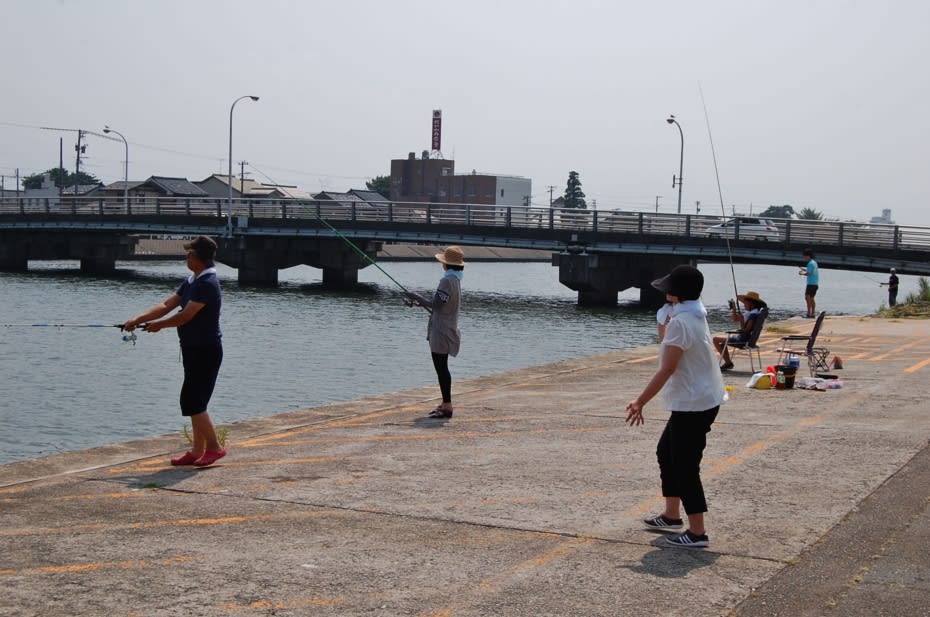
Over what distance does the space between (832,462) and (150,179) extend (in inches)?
4687

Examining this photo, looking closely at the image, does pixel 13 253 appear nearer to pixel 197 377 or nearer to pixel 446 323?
pixel 446 323

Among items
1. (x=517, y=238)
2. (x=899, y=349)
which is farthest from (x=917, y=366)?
(x=517, y=238)

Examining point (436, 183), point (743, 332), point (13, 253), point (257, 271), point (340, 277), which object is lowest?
point (340, 277)

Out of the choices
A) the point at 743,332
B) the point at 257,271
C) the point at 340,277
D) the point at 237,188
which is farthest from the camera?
the point at 237,188

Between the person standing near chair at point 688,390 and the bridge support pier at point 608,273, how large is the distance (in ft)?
143

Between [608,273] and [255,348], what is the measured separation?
81.1ft

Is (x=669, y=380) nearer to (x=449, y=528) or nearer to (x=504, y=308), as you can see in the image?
(x=449, y=528)

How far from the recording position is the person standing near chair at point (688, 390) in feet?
22.6

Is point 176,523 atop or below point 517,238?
below

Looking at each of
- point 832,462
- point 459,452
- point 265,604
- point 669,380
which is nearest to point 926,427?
point 832,462

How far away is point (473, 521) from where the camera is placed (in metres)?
7.47

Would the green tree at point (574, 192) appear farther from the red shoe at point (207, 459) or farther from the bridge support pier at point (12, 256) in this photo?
the red shoe at point (207, 459)

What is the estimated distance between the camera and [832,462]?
9375 millimetres

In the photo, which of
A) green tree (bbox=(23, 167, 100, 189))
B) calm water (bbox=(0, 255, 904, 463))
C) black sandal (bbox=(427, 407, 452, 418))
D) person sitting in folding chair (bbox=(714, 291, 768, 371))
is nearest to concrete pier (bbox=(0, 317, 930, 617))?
black sandal (bbox=(427, 407, 452, 418))
